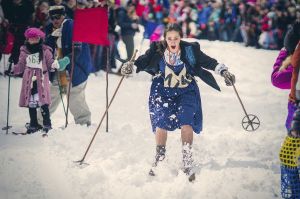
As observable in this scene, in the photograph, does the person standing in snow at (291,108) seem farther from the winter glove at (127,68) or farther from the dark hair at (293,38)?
the winter glove at (127,68)

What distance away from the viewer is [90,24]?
19.3ft

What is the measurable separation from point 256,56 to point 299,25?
11684mm

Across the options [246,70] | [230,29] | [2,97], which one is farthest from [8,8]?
[230,29]

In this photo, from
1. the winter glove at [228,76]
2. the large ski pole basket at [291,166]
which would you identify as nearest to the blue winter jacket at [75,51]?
the winter glove at [228,76]

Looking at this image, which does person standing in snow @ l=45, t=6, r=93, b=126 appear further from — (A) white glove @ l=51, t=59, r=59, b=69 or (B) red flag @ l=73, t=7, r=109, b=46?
(B) red flag @ l=73, t=7, r=109, b=46

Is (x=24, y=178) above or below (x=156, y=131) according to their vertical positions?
below

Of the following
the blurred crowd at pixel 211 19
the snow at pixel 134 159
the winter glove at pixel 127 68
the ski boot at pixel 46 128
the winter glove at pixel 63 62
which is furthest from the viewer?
the blurred crowd at pixel 211 19

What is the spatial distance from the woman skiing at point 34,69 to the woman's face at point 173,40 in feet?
7.10

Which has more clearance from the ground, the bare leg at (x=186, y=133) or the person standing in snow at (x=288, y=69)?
the person standing in snow at (x=288, y=69)

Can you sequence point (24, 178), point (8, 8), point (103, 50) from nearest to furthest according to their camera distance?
point (24, 178) < point (8, 8) < point (103, 50)

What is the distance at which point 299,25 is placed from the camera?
3.74 m

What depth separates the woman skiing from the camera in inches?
229

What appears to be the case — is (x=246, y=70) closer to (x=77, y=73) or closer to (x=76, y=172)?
(x=77, y=73)

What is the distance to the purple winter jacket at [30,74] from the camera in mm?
5844
